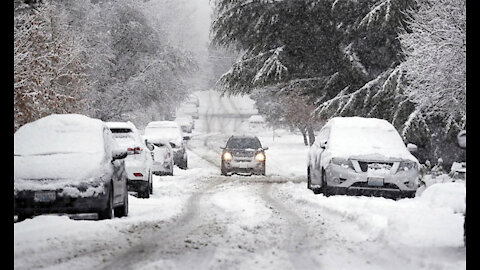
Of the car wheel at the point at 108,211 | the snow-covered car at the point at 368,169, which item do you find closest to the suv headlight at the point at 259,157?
the snow-covered car at the point at 368,169

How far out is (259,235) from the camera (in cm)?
845

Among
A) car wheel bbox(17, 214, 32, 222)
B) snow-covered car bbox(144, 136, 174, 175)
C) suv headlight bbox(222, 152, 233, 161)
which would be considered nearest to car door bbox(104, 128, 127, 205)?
car wheel bbox(17, 214, 32, 222)

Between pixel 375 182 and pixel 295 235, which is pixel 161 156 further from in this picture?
pixel 295 235

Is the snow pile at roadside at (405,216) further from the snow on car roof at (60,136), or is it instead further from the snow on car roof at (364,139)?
the snow on car roof at (60,136)

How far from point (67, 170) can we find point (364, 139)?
7591 mm

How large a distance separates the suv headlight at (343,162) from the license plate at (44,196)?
252 inches

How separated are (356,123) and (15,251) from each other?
9.95 metres

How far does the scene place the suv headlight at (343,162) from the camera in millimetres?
12703

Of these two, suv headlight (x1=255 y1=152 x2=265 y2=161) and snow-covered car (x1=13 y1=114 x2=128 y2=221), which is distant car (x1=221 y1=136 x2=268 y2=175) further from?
snow-covered car (x1=13 y1=114 x2=128 y2=221)

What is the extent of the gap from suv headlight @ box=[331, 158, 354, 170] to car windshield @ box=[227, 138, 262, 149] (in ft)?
30.7

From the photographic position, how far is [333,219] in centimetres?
→ 1013

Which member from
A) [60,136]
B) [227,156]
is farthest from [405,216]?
[227,156]
